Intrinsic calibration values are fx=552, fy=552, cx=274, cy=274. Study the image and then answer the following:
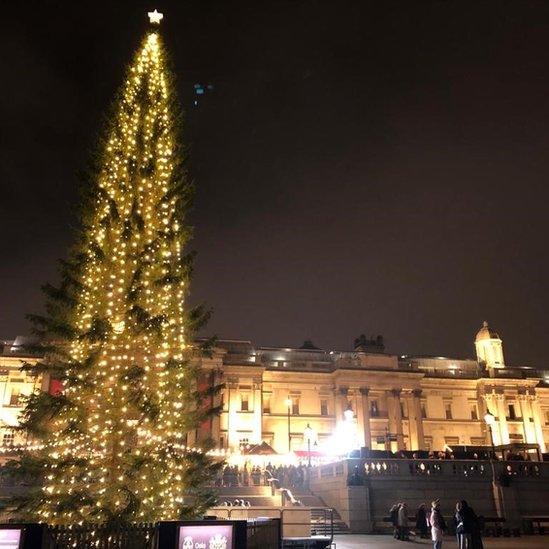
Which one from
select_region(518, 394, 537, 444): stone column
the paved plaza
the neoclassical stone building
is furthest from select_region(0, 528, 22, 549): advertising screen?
select_region(518, 394, 537, 444): stone column

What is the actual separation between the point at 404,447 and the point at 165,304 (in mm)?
55495

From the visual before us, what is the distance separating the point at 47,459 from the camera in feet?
41.7

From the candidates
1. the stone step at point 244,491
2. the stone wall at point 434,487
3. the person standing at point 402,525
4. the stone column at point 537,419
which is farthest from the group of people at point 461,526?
the stone column at point 537,419

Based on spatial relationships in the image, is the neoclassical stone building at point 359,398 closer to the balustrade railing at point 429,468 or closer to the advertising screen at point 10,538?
the balustrade railing at point 429,468

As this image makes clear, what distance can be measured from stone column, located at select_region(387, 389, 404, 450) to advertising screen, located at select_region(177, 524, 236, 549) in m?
57.0

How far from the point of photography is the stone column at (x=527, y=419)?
69625 mm

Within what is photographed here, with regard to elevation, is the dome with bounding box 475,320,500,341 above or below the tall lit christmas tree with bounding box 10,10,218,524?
above

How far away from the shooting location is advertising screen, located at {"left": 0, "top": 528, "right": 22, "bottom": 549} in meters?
9.74

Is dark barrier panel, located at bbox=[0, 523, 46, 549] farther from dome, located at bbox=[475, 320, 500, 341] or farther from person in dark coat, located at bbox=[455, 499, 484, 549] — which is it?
dome, located at bbox=[475, 320, 500, 341]

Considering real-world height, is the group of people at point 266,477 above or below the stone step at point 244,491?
above

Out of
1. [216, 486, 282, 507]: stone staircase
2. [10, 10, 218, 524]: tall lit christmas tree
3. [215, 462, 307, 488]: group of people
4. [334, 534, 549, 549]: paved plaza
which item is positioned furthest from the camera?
[215, 462, 307, 488]: group of people

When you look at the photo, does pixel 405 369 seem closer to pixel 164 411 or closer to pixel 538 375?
pixel 538 375

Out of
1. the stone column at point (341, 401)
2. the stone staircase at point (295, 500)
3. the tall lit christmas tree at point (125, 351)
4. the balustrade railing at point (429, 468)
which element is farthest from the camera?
the stone column at point (341, 401)

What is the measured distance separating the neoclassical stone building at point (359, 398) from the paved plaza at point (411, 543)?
32490 millimetres
